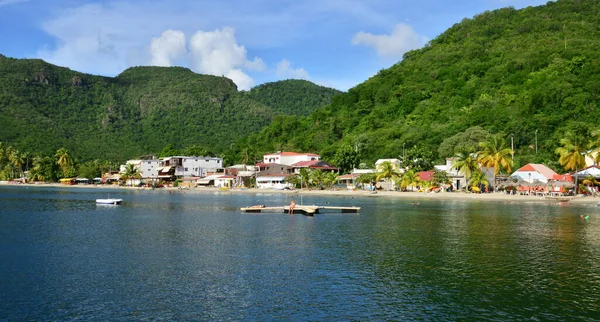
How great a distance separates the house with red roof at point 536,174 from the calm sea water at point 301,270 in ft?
107

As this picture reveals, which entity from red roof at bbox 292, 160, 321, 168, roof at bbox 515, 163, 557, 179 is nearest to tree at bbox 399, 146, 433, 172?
roof at bbox 515, 163, 557, 179

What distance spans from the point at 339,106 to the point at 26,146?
323 ft

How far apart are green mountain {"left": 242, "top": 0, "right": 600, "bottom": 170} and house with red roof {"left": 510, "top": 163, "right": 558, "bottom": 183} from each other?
1181cm

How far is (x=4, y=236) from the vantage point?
35.4m

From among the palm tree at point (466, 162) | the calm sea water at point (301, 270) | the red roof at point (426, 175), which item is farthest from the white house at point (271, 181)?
the calm sea water at point (301, 270)

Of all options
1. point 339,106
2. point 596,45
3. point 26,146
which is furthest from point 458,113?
point 26,146

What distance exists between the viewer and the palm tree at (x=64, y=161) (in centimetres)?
14188

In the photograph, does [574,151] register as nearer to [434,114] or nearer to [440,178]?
[440,178]

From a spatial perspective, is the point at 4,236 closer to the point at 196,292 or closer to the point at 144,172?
the point at 196,292

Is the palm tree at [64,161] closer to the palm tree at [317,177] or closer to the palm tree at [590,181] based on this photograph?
the palm tree at [317,177]

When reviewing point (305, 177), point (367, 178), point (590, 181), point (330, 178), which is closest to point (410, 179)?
point (367, 178)

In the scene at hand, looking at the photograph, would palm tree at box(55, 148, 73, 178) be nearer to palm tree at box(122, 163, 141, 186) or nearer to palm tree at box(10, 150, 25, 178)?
palm tree at box(10, 150, 25, 178)

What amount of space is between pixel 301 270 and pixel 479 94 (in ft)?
350

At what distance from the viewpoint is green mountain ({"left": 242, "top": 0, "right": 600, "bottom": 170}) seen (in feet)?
325
